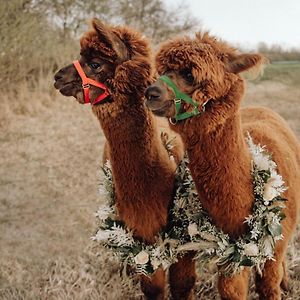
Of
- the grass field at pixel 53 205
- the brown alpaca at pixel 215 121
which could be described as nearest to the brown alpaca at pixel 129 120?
the brown alpaca at pixel 215 121

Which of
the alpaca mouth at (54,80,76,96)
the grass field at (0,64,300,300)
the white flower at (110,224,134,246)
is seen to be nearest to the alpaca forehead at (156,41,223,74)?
the alpaca mouth at (54,80,76,96)

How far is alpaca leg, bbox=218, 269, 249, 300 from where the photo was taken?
8.62ft

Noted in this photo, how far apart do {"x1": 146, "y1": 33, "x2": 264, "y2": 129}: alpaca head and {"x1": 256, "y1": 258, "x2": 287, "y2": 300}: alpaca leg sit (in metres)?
1.07

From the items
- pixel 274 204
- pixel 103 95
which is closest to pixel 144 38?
pixel 103 95

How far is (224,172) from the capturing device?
2.34 m

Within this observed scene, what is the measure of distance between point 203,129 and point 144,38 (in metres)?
0.79

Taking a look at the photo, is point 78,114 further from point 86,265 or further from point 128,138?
point 128,138

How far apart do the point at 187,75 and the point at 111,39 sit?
55cm

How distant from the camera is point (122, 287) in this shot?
3529 mm

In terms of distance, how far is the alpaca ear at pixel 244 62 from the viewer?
2141 mm

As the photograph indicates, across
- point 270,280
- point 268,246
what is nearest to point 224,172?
point 268,246

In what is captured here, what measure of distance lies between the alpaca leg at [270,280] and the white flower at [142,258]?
2.34 ft

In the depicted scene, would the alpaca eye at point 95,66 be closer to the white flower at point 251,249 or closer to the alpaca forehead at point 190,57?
the alpaca forehead at point 190,57

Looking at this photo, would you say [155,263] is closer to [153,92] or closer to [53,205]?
[153,92]
